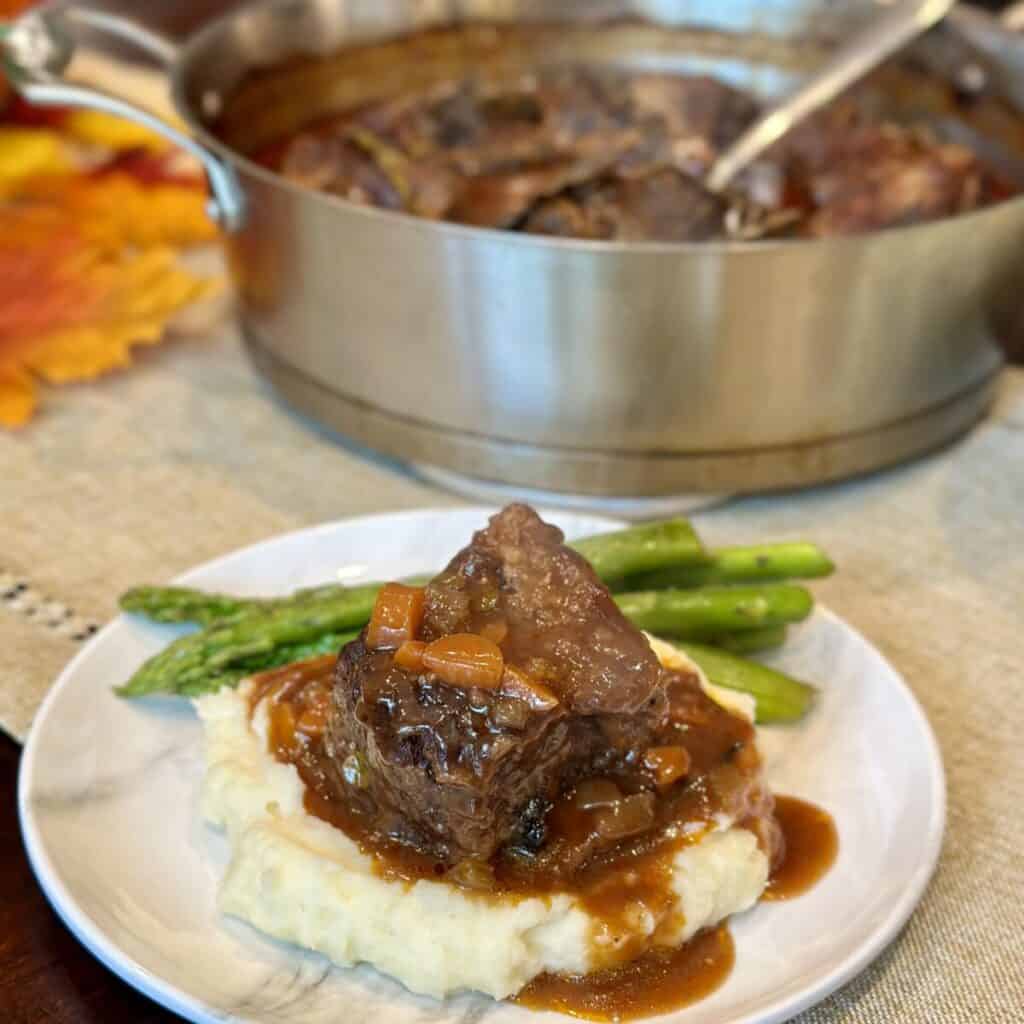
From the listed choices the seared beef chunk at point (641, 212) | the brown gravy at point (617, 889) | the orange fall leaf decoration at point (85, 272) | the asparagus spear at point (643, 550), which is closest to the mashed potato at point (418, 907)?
the brown gravy at point (617, 889)

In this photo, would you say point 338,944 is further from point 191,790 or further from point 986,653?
point 986,653

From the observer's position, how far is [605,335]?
306cm

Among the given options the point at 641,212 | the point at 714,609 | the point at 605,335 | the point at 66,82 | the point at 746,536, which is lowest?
the point at 746,536

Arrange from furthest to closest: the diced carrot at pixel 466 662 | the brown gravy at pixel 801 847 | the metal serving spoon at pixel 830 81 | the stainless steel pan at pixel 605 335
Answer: the metal serving spoon at pixel 830 81 → the stainless steel pan at pixel 605 335 → the brown gravy at pixel 801 847 → the diced carrot at pixel 466 662

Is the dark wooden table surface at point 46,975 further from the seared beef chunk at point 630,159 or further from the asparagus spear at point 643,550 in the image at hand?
the seared beef chunk at point 630,159

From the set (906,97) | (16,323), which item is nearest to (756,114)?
(906,97)

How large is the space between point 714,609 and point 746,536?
2.59 feet

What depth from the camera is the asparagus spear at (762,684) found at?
2523mm

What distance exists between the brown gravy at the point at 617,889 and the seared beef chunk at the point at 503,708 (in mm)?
44

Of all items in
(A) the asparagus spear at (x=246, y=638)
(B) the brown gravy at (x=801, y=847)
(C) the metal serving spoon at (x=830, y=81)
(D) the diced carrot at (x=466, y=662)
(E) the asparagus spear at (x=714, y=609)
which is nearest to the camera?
(D) the diced carrot at (x=466, y=662)

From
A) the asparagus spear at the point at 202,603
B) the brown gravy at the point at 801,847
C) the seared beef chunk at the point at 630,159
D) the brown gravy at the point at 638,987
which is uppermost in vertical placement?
the seared beef chunk at the point at 630,159

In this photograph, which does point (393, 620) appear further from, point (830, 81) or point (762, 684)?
point (830, 81)

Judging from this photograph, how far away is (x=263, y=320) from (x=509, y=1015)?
2.28m

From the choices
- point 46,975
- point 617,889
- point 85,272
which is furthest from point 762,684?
point 85,272
